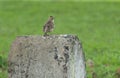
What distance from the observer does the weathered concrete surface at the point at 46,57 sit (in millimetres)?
10562

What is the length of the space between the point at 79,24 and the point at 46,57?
17.6 meters

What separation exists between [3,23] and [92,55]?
36.4ft

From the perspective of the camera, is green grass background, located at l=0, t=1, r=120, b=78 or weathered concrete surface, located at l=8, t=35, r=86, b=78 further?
green grass background, located at l=0, t=1, r=120, b=78

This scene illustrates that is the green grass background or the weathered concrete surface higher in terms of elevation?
the green grass background

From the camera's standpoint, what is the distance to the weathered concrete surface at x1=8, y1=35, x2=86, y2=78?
34.7 ft

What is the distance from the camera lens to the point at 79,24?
2816 cm

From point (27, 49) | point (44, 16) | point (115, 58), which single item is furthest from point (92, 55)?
point (44, 16)

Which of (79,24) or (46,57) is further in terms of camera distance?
(79,24)

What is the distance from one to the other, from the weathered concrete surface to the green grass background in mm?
3137

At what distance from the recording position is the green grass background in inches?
679

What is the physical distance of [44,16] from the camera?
30688 mm

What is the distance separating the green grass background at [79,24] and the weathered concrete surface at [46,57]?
10.3 feet

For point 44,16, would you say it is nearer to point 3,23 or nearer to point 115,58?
point 3,23

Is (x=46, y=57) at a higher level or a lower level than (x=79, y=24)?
lower
